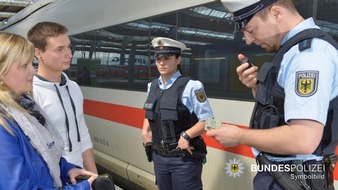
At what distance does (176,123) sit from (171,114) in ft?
0.29

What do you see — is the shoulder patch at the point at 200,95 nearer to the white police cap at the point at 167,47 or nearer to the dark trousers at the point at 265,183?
the white police cap at the point at 167,47

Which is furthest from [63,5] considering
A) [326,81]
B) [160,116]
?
[326,81]

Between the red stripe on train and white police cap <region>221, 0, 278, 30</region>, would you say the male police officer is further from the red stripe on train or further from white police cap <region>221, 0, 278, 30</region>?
the red stripe on train

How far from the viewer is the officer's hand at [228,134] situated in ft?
4.58

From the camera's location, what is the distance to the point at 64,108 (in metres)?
1.96

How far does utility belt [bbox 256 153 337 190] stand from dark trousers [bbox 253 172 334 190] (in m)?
0.04

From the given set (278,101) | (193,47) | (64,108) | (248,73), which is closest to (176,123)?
(193,47)

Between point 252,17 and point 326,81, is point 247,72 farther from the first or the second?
point 326,81

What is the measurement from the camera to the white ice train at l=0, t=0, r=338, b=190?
2527 mm

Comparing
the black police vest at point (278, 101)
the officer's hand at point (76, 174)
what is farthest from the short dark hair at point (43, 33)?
the black police vest at point (278, 101)

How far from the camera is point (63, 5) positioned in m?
6.25

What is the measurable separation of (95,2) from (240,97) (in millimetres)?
3120

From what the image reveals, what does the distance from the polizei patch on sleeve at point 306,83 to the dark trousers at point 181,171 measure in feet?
4.63

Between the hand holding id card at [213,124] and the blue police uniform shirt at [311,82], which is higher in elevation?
the blue police uniform shirt at [311,82]
